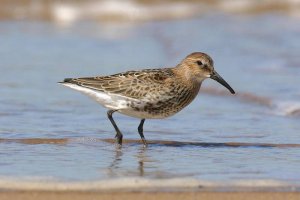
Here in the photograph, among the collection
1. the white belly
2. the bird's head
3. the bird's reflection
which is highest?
the bird's head

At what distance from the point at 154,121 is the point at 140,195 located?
4.05m

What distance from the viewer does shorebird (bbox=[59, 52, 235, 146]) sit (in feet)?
27.7

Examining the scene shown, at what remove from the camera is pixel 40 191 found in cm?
602

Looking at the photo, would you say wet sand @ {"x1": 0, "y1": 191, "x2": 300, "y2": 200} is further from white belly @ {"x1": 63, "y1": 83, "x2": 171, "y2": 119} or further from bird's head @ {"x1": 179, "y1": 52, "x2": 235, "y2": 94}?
bird's head @ {"x1": 179, "y1": 52, "x2": 235, "y2": 94}

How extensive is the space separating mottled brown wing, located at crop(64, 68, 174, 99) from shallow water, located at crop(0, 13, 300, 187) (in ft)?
1.75

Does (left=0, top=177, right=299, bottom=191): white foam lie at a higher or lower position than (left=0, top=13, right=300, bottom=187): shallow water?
lower

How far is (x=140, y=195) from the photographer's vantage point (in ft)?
19.6

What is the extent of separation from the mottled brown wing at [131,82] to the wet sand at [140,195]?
2.53 meters

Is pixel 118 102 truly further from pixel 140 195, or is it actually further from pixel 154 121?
pixel 140 195

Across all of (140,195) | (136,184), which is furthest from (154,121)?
(140,195)

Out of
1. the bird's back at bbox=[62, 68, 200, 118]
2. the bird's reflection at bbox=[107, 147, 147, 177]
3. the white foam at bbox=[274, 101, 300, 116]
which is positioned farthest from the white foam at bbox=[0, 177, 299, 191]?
the white foam at bbox=[274, 101, 300, 116]

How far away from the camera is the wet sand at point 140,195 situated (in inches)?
231

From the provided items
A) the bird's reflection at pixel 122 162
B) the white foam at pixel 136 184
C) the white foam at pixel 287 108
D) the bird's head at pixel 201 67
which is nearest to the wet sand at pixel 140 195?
the white foam at pixel 136 184

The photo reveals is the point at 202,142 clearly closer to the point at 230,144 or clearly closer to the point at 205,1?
the point at 230,144
